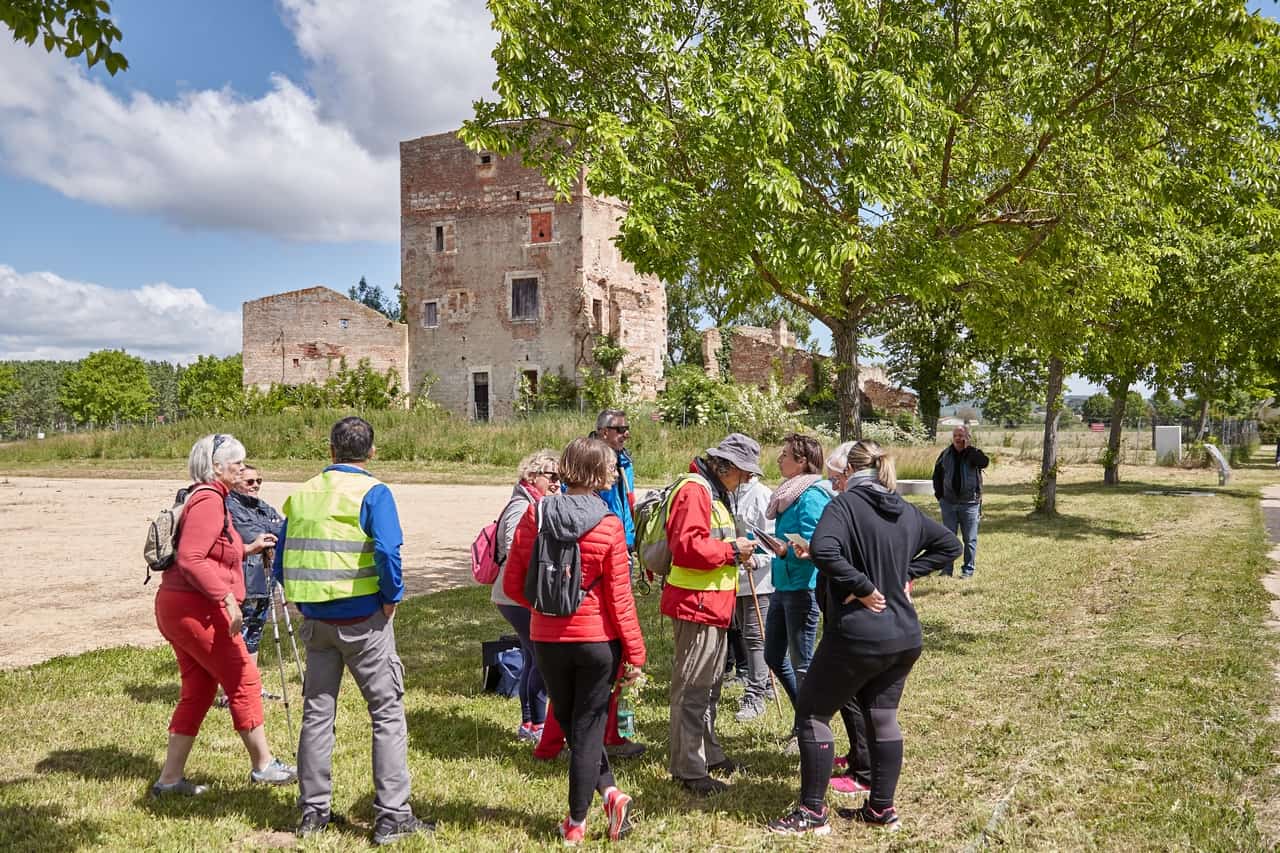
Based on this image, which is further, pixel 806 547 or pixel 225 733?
pixel 225 733

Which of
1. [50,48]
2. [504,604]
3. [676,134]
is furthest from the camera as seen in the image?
[676,134]

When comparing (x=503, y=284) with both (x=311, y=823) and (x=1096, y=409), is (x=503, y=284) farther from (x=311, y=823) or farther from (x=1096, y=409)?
(x=1096, y=409)

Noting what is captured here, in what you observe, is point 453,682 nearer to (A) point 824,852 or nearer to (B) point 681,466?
(A) point 824,852

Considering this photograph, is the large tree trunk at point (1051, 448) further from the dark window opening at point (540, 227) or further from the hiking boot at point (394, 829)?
the dark window opening at point (540, 227)

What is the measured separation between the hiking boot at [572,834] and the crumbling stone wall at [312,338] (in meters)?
38.0

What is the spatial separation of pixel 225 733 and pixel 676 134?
6.16 metres

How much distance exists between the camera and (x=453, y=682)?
6730 mm

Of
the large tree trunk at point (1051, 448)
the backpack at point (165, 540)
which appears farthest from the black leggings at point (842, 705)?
the large tree trunk at point (1051, 448)

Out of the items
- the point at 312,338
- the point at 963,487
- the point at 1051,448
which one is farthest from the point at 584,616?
the point at 312,338

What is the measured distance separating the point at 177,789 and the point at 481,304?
35804 millimetres

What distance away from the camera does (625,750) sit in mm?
5211

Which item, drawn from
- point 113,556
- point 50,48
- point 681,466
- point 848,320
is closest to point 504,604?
point 50,48

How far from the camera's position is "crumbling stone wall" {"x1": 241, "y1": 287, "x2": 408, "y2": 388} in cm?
4053

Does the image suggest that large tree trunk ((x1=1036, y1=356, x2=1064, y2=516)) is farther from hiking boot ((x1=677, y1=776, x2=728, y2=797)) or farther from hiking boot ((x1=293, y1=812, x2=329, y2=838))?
hiking boot ((x1=293, y1=812, x2=329, y2=838))
